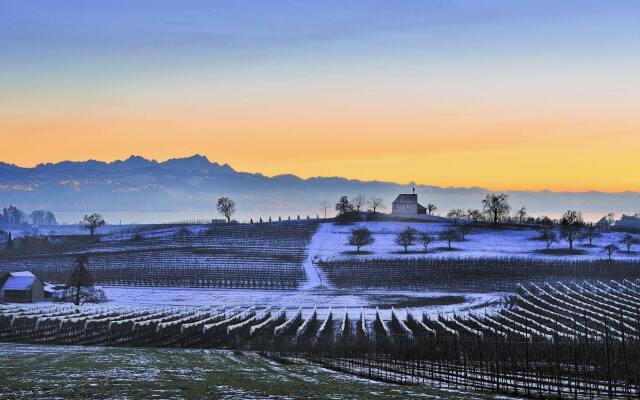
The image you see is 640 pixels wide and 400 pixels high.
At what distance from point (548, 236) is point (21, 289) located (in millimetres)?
116554

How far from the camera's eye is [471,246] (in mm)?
171125

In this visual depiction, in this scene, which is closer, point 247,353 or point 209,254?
point 247,353

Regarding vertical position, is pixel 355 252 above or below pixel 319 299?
above

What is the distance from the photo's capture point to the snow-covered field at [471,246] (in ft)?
516

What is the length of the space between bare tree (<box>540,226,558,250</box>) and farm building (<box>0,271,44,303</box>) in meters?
105

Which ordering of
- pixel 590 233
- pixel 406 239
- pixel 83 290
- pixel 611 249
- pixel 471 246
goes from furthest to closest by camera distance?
pixel 590 233, pixel 471 246, pixel 406 239, pixel 611 249, pixel 83 290

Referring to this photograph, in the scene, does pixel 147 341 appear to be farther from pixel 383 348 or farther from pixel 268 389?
pixel 268 389

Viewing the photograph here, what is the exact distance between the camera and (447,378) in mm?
42438

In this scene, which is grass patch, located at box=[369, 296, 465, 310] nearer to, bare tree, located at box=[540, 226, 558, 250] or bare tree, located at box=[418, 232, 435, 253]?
bare tree, located at box=[418, 232, 435, 253]

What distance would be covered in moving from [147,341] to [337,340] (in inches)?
645

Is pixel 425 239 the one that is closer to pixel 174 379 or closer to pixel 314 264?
pixel 314 264

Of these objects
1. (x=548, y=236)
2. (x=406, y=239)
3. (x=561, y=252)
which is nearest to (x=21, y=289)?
(x=406, y=239)

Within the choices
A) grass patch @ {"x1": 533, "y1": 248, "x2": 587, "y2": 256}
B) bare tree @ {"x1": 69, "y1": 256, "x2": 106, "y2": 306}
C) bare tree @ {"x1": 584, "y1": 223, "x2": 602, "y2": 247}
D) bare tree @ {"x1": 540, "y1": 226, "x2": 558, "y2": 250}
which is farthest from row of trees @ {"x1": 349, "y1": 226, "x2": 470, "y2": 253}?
bare tree @ {"x1": 69, "y1": 256, "x2": 106, "y2": 306}

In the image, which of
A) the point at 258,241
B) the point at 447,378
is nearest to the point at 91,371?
the point at 447,378
